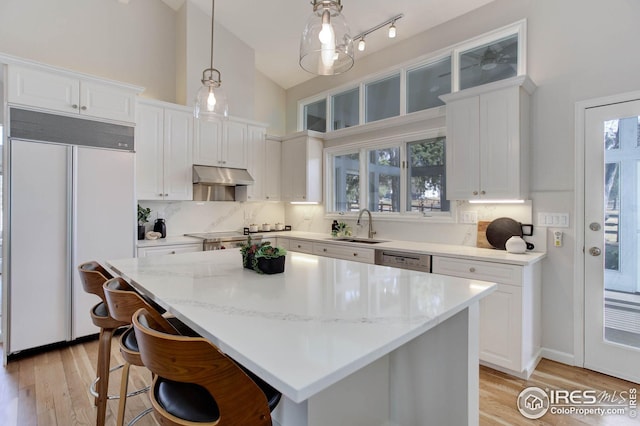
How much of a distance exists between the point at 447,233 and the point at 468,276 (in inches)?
31.8

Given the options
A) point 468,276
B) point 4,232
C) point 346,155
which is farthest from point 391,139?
point 4,232

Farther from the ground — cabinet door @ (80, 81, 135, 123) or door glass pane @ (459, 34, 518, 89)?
door glass pane @ (459, 34, 518, 89)

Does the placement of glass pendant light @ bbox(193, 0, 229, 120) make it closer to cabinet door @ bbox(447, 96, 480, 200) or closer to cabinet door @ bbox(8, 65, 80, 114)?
cabinet door @ bbox(8, 65, 80, 114)

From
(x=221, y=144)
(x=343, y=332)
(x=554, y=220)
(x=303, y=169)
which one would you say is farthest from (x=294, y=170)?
(x=343, y=332)

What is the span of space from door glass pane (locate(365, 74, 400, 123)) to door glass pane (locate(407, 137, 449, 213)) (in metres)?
0.59

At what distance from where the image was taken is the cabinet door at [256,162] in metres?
4.66

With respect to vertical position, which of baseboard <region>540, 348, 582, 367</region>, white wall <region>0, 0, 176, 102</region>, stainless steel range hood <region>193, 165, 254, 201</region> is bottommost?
baseboard <region>540, 348, 582, 367</region>

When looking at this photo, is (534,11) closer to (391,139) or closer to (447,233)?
(391,139)

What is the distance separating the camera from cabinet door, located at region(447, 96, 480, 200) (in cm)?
298

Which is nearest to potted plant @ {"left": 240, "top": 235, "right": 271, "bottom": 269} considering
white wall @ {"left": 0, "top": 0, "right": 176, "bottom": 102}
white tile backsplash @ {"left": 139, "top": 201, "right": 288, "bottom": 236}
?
white tile backsplash @ {"left": 139, "top": 201, "right": 288, "bottom": 236}

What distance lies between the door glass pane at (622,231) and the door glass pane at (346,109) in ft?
8.84

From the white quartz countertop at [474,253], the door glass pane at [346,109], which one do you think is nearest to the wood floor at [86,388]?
the white quartz countertop at [474,253]

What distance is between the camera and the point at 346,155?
181 inches

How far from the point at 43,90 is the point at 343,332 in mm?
3493
